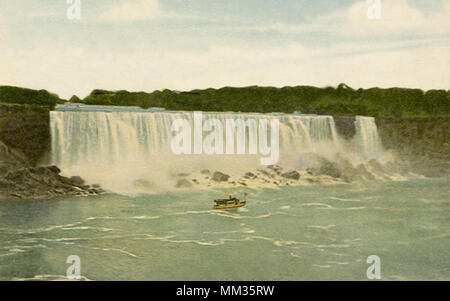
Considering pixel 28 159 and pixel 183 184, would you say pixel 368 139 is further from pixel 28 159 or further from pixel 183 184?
pixel 28 159

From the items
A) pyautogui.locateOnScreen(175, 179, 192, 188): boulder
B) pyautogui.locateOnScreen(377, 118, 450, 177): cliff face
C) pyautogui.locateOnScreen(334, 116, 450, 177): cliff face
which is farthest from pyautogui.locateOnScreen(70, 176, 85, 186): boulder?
pyautogui.locateOnScreen(377, 118, 450, 177): cliff face

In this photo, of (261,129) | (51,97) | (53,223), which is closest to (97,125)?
(51,97)

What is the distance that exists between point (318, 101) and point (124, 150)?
64.3 feet

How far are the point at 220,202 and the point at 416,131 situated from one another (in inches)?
739

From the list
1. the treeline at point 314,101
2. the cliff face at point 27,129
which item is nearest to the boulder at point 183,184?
the cliff face at point 27,129

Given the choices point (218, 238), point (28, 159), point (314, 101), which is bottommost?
point (218, 238)

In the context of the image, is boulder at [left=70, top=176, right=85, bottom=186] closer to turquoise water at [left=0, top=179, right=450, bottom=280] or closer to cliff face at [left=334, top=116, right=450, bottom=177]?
turquoise water at [left=0, top=179, right=450, bottom=280]

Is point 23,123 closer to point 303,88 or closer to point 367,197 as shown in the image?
point 367,197

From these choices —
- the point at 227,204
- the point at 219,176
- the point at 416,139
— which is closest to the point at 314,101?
the point at 416,139

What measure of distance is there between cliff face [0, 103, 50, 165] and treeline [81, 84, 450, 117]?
7.89m

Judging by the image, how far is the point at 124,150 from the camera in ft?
58.2

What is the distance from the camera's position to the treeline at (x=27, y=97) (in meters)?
14.8

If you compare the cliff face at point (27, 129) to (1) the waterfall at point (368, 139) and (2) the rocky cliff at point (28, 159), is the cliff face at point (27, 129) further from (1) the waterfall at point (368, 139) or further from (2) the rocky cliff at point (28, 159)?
(1) the waterfall at point (368, 139)

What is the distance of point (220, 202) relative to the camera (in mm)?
13914
